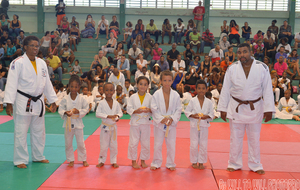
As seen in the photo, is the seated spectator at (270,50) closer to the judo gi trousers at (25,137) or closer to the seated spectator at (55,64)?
the seated spectator at (55,64)

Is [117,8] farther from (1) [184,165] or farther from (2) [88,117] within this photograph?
(1) [184,165]

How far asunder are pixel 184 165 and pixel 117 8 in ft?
47.0

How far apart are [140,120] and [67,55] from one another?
31.6 ft

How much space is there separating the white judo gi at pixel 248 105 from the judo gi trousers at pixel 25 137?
9.25 feet

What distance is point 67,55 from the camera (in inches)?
488

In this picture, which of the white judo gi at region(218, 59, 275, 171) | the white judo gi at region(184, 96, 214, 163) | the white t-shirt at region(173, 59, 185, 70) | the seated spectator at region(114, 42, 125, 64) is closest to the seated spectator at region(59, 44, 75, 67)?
the seated spectator at region(114, 42, 125, 64)

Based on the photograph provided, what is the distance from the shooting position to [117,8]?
16.5 metres

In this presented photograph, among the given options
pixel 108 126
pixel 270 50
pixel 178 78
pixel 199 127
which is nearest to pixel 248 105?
pixel 199 127

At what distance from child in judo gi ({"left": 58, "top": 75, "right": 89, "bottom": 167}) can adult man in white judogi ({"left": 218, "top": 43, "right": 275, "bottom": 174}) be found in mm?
2139

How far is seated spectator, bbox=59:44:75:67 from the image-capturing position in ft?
39.8

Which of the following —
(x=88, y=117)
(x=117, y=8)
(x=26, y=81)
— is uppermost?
(x=117, y=8)

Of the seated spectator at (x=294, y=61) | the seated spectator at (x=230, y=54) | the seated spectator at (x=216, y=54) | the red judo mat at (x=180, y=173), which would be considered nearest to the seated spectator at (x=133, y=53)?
the seated spectator at (x=216, y=54)

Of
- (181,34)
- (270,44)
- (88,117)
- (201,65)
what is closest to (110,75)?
(88,117)

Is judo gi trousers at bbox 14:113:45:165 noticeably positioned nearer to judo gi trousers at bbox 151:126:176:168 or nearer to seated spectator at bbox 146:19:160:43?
judo gi trousers at bbox 151:126:176:168
